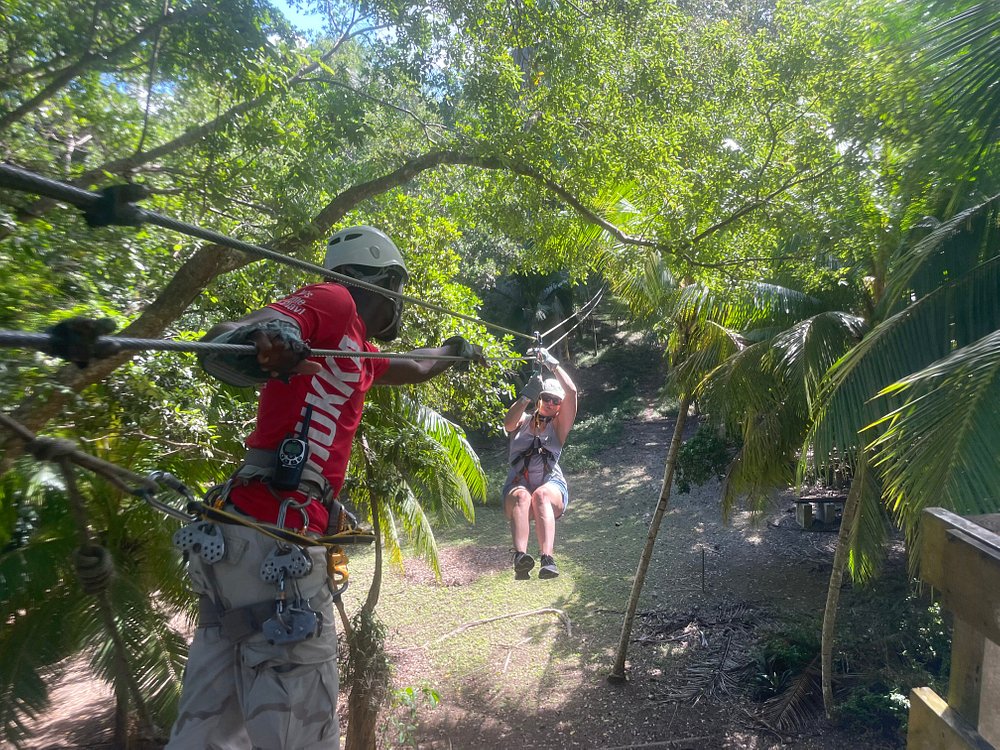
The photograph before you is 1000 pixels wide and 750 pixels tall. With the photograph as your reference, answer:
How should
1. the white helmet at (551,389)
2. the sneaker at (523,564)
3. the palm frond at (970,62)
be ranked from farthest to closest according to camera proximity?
the sneaker at (523,564), the white helmet at (551,389), the palm frond at (970,62)

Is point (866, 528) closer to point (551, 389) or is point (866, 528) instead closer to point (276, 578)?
point (551, 389)

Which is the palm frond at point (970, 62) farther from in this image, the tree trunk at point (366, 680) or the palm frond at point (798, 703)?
the palm frond at point (798, 703)

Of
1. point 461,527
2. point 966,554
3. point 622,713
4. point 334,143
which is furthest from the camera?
point 461,527

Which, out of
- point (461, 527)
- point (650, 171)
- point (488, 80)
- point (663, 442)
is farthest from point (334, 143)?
point (663, 442)

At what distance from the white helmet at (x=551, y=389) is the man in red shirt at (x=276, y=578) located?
2.92 meters

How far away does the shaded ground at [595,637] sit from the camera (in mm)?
7258

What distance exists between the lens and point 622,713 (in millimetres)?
7578

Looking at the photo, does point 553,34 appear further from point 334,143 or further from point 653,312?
point 653,312

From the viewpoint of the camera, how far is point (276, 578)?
7.89ft

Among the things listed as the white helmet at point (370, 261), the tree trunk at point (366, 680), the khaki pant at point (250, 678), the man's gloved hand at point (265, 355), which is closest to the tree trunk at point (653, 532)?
the tree trunk at point (366, 680)

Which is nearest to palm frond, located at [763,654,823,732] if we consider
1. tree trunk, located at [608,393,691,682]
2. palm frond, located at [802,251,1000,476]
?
tree trunk, located at [608,393,691,682]

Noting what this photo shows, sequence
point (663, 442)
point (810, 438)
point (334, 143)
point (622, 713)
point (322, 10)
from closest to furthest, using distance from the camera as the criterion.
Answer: point (334, 143) → point (322, 10) → point (810, 438) → point (622, 713) → point (663, 442)

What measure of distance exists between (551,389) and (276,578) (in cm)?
339

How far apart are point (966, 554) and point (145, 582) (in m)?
5.36
